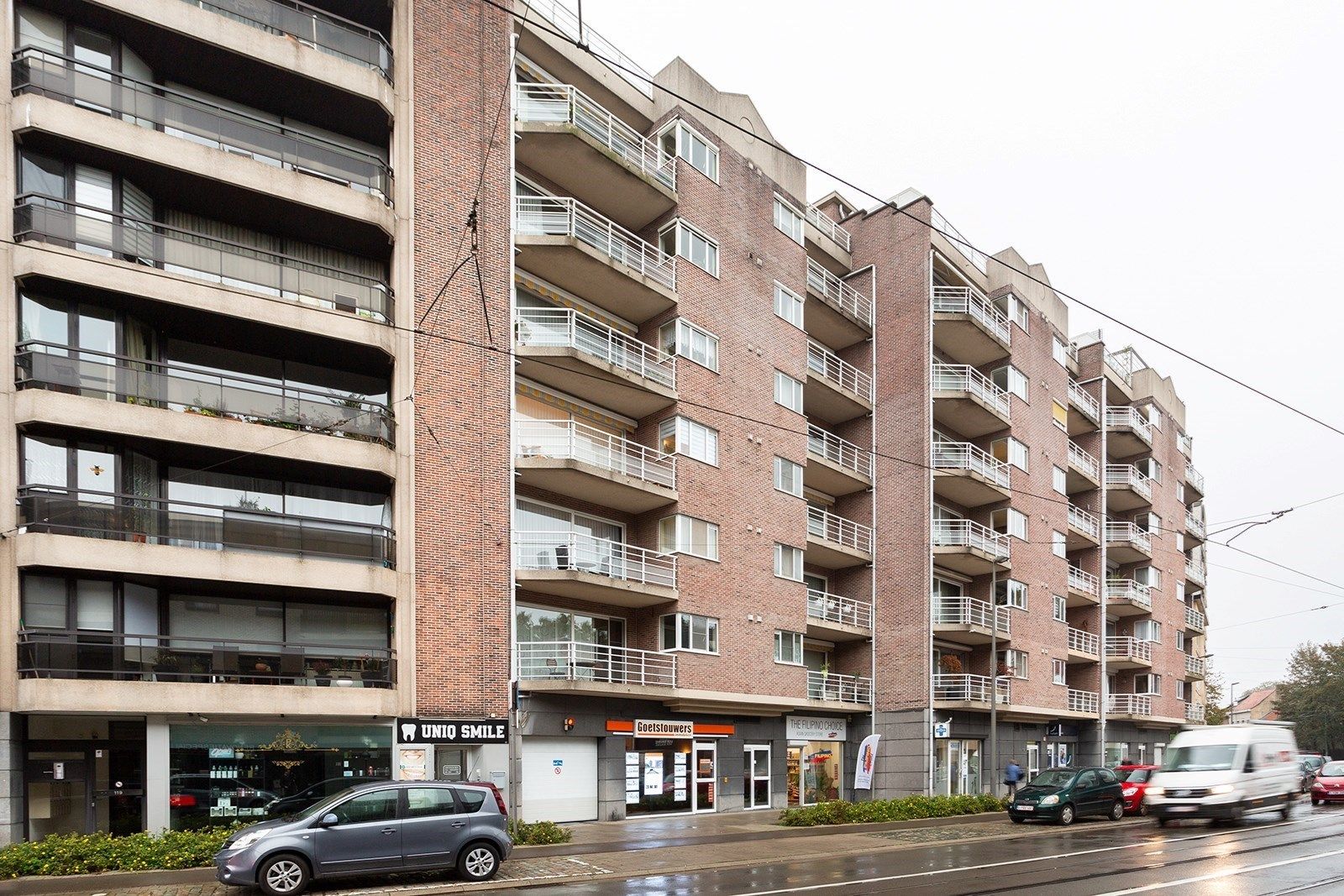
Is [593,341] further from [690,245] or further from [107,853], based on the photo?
[107,853]

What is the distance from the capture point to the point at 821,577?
3753cm

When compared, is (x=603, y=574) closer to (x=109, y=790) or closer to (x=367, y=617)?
(x=367, y=617)

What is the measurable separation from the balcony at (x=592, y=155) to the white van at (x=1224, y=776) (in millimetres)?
20444

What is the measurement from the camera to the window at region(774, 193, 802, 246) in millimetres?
34719

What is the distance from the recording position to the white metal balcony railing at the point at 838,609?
34.8m

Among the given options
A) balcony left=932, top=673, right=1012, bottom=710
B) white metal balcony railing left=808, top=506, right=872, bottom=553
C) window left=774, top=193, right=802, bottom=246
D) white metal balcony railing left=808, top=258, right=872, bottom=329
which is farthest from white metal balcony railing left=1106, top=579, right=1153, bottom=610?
window left=774, top=193, right=802, bottom=246

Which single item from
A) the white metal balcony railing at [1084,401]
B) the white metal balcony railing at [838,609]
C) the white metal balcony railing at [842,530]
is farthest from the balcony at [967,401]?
the white metal balcony railing at [1084,401]

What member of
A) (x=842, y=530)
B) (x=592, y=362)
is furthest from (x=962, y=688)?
(x=592, y=362)

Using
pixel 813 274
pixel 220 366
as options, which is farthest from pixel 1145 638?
pixel 220 366

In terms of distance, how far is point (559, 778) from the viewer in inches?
985

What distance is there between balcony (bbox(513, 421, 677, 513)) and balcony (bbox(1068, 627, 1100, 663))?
25.8 metres

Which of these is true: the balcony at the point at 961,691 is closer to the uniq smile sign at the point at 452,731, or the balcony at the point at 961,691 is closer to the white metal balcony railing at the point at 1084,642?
the white metal balcony railing at the point at 1084,642

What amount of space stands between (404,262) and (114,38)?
742cm

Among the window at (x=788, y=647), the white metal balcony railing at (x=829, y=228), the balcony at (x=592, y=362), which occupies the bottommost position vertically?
the window at (x=788, y=647)
